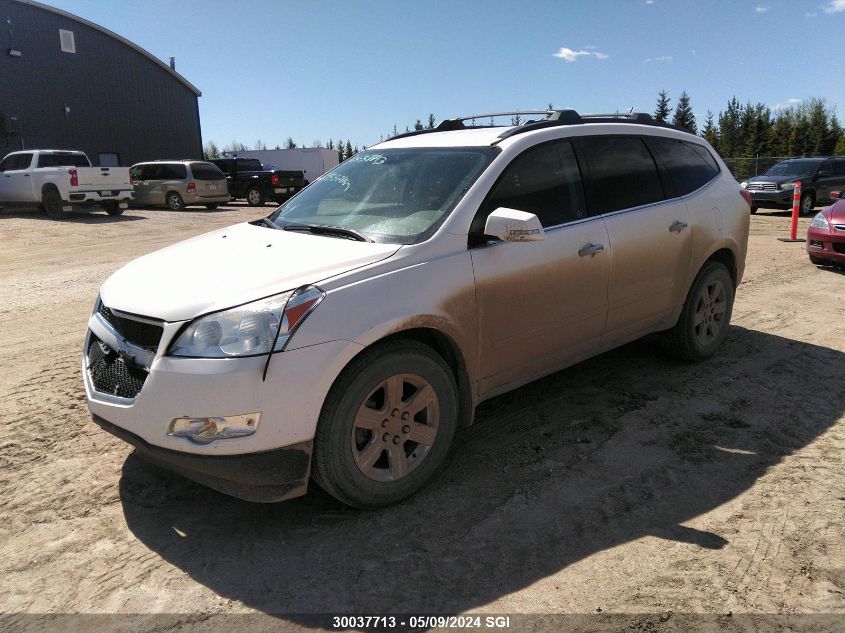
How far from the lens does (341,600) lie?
2.55 m

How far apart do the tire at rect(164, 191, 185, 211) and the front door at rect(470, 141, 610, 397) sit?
68.4 feet

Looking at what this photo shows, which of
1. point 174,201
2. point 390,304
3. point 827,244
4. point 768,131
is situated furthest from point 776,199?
point 768,131

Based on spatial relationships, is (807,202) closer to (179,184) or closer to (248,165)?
(179,184)

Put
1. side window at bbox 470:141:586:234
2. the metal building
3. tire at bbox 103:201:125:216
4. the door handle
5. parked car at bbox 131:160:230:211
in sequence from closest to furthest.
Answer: side window at bbox 470:141:586:234 → the door handle → tire at bbox 103:201:125:216 → parked car at bbox 131:160:230:211 → the metal building

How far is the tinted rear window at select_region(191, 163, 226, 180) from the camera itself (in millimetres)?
22469

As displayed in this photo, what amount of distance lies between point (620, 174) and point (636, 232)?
43 cm

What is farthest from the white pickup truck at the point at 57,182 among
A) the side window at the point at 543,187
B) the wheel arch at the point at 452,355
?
the wheel arch at the point at 452,355

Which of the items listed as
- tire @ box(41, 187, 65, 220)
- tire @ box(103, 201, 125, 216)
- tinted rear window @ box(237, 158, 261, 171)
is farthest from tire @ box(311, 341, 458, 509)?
tinted rear window @ box(237, 158, 261, 171)

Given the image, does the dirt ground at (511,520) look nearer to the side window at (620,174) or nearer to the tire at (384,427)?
the tire at (384,427)

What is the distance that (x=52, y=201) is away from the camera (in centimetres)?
1808

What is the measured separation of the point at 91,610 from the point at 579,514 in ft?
7.08

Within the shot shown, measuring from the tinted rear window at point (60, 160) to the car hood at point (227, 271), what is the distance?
17498 mm

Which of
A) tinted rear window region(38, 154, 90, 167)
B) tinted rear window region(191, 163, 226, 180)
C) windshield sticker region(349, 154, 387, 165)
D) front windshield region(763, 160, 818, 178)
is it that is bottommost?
windshield sticker region(349, 154, 387, 165)

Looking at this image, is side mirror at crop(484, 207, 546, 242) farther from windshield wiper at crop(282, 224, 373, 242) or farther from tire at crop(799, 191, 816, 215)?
tire at crop(799, 191, 816, 215)
